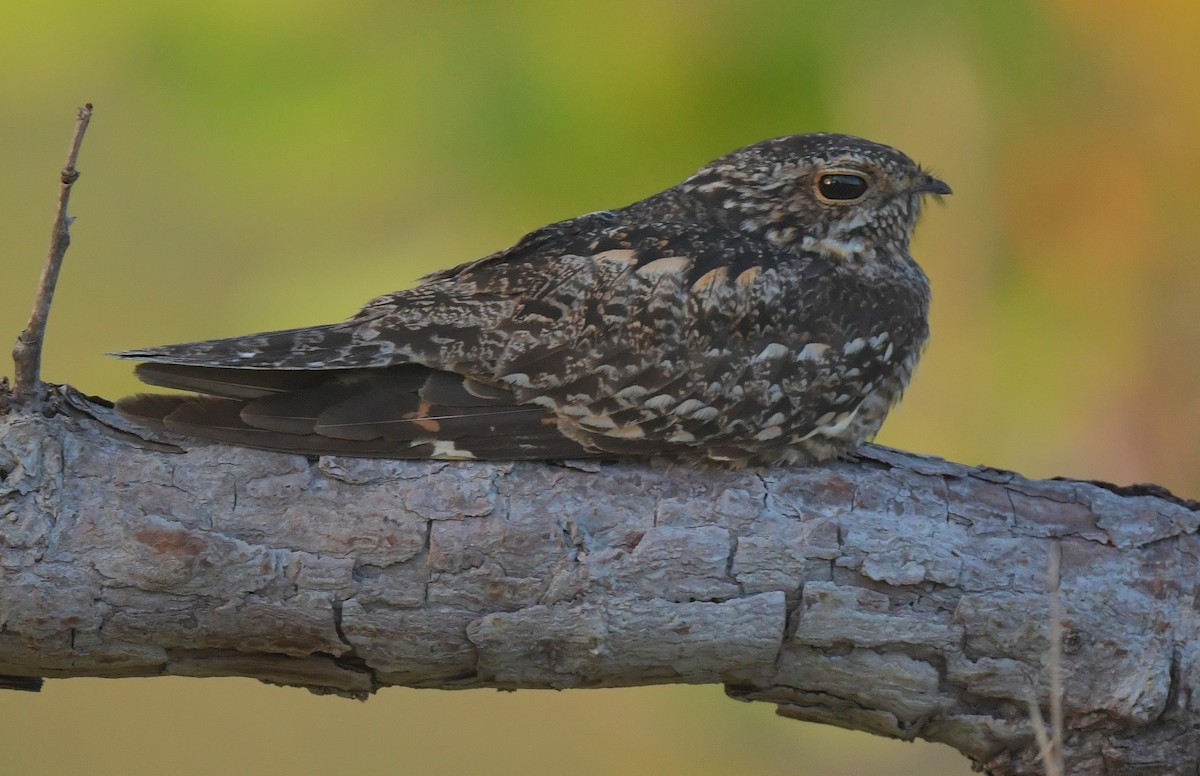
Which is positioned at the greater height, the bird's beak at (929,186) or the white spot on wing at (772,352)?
the bird's beak at (929,186)

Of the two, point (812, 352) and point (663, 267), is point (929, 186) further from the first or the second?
point (663, 267)

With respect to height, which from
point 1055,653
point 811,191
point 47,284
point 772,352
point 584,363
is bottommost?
point 1055,653

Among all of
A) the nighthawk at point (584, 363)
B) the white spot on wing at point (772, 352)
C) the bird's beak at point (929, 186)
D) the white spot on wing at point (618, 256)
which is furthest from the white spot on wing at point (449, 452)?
the bird's beak at point (929, 186)

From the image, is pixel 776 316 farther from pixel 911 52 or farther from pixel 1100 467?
pixel 911 52

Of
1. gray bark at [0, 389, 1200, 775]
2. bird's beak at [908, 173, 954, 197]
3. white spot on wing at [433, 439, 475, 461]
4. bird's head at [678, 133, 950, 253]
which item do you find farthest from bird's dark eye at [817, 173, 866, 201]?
white spot on wing at [433, 439, 475, 461]

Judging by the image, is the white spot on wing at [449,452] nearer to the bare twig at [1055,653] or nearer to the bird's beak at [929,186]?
the bare twig at [1055,653]

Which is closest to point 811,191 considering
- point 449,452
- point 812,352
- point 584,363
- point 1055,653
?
point 812,352

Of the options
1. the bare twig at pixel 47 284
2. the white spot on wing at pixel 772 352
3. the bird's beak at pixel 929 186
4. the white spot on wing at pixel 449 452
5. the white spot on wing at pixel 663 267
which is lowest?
the white spot on wing at pixel 449 452
